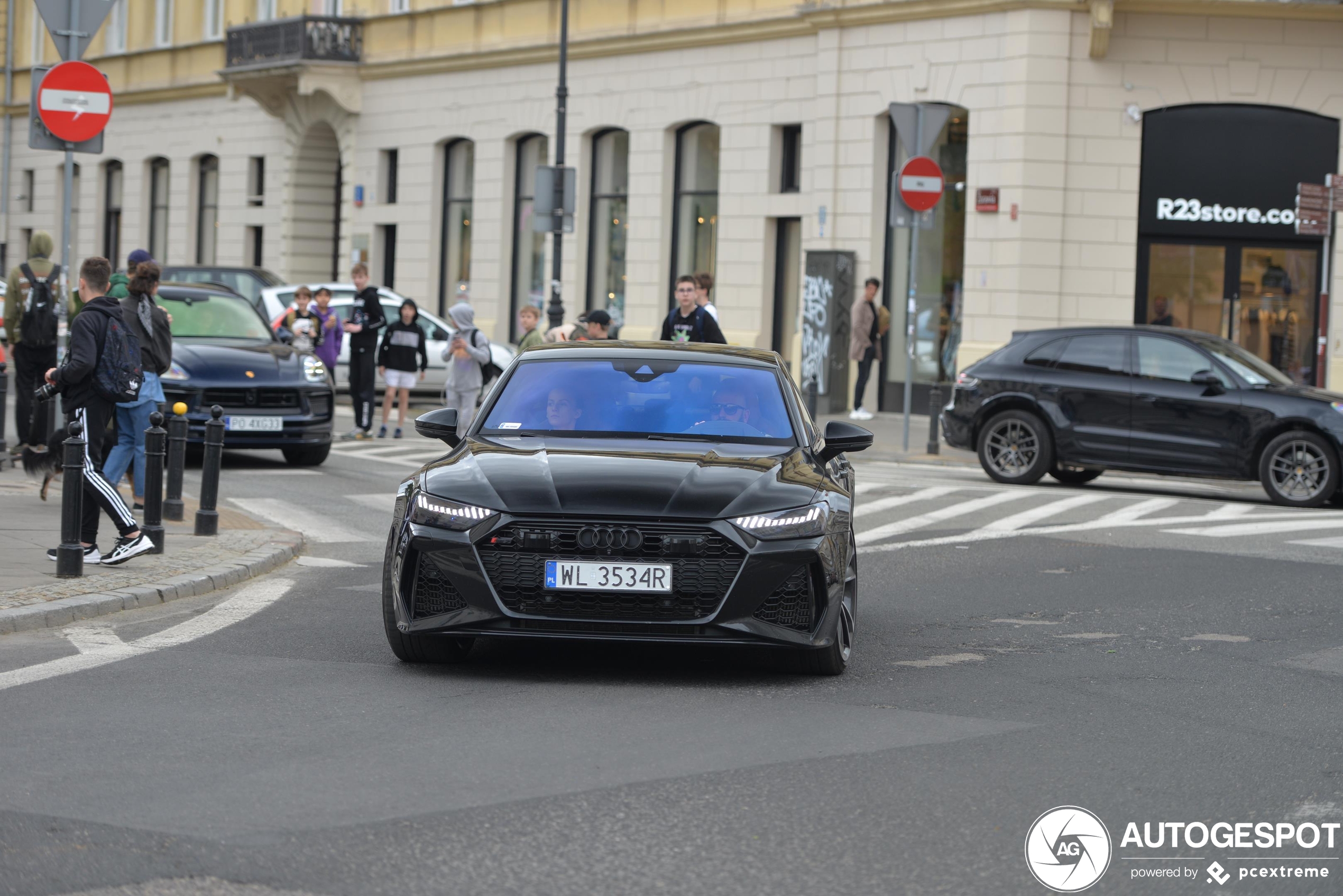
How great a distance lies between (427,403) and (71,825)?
22.9 metres

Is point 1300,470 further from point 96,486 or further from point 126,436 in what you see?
point 96,486

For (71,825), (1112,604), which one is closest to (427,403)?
(1112,604)

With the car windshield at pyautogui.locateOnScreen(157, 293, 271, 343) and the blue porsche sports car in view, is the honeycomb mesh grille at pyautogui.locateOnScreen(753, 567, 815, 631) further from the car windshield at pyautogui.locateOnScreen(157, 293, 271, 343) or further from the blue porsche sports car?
the car windshield at pyautogui.locateOnScreen(157, 293, 271, 343)

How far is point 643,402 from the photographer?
8789 mm

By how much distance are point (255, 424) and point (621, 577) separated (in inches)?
420

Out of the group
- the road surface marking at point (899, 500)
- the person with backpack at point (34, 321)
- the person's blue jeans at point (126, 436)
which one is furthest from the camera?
the person with backpack at point (34, 321)

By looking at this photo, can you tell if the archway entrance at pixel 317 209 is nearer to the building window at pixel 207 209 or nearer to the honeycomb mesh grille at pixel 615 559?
the building window at pixel 207 209

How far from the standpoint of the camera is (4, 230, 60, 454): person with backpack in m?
15.9

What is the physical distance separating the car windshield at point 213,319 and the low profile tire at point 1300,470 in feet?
30.4

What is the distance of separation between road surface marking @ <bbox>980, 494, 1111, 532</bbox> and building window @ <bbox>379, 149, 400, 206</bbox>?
22652mm

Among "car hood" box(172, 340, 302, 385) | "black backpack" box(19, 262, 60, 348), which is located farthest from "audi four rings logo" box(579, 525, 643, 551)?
"car hood" box(172, 340, 302, 385)

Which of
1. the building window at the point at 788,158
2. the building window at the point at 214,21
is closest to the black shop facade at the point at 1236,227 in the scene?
the building window at the point at 788,158

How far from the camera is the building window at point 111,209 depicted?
48312mm

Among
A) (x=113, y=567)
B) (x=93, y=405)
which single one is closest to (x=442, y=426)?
(x=113, y=567)
